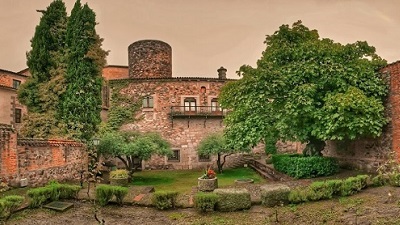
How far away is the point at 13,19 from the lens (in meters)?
18.0

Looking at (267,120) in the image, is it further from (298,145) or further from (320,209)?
(298,145)

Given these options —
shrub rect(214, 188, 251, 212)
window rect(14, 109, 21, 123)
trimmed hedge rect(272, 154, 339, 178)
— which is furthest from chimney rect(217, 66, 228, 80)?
shrub rect(214, 188, 251, 212)

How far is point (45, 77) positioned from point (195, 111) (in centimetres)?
1235

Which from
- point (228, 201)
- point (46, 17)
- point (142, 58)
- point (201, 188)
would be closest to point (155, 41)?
point (142, 58)

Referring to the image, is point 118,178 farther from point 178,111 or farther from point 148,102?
point 148,102

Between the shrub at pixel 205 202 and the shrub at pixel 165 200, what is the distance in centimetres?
102

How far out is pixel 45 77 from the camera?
1928cm

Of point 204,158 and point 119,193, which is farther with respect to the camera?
point 204,158

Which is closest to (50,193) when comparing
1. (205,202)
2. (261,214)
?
→ (205,202)

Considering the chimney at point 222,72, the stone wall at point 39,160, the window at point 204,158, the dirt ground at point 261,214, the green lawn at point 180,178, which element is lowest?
the green lawn at point 180,178

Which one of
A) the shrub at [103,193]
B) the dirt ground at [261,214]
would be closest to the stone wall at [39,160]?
the dirt ground at [261,214]

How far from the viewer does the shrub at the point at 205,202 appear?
10435mm

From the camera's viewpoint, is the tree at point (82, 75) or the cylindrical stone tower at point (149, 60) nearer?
the tree at point (82, 75)

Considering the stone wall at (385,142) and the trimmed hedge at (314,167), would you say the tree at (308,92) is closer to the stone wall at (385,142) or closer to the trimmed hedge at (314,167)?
the stone wall at (385,142)
